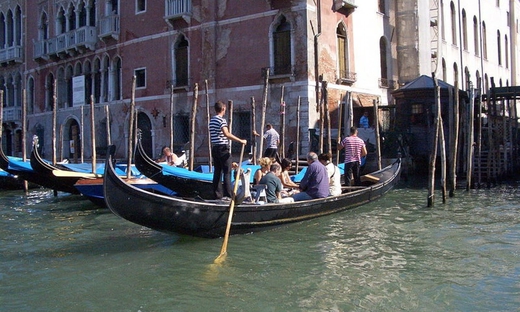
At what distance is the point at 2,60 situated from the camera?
60.9ft

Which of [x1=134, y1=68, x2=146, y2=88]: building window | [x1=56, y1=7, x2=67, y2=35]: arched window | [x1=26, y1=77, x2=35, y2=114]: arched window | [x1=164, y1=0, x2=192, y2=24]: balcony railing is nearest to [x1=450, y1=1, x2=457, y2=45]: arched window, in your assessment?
[x1=164, y1=0, x2=192, y2=24]: balcony railing

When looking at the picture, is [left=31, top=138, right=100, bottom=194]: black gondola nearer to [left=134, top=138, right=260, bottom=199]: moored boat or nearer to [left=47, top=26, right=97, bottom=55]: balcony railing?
[left=134, top=138, right=260, bottom=199]: moored boat

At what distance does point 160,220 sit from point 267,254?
913 mm

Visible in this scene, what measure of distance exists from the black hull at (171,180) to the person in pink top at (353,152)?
202 cm

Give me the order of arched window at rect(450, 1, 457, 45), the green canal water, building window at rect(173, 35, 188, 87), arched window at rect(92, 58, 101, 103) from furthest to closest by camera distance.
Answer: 1. arched window at rect(450, 1, 457, 45)
2. arched window at rect(92, 58, 101, 103)
3. building window at rect(173, 35, 188, 87)
4. the green canal water

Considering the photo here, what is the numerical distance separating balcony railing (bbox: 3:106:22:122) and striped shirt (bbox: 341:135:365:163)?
45.3 ft

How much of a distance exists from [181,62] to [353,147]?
6.74 m

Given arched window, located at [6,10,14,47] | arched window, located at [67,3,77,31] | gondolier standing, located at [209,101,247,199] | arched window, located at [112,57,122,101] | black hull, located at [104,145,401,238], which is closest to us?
black hull, located at [104,145,401,238]

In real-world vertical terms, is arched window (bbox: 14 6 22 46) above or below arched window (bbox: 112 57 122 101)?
above

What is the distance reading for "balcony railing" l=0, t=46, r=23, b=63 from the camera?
18.1m

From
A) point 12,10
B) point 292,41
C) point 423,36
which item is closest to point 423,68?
point 423,36

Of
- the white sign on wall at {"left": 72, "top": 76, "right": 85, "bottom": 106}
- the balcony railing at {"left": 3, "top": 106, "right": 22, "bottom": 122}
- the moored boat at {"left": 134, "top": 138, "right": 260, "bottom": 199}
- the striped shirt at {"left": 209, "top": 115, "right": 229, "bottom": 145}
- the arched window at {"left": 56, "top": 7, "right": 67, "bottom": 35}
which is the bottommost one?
the moored boat at {"left": 134, "top": 138, "right": 260, "bottom": 199}

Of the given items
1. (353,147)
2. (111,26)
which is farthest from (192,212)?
(111,26)

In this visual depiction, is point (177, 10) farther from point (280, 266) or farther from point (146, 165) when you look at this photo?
point (280, 266)
